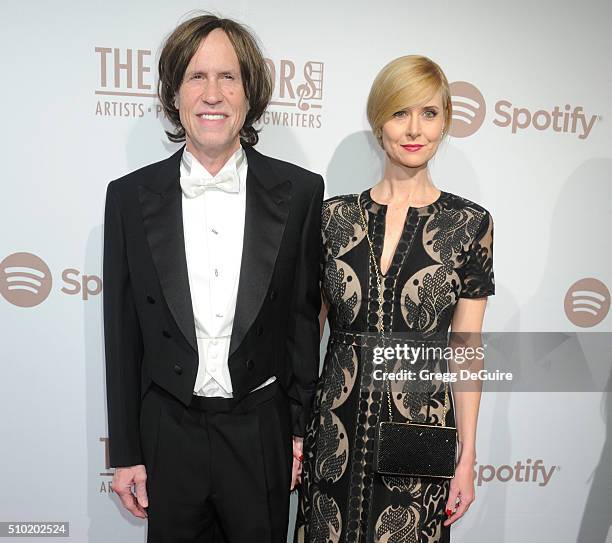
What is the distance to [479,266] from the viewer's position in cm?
156

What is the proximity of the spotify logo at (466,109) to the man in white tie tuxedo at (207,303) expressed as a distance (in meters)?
0.82

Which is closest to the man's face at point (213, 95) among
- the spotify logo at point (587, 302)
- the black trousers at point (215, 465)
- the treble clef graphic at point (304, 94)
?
the treble clef graphic at point (304, 94)

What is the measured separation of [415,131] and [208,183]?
0.57 m

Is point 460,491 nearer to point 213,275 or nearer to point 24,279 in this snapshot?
point 213,275

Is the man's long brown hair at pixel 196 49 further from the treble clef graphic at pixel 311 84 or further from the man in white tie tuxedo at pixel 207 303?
the treble clef graphic at pixel 311 84

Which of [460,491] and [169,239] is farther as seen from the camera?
[460,491]

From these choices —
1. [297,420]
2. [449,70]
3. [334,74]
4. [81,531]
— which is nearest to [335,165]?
[334,74]

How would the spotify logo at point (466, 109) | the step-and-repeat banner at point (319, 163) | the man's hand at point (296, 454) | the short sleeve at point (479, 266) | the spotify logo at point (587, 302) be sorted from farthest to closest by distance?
1. the spotify logo at point (587, 302)
2. the spotify logo at point (466, 109)
3. the step-and-repeat banner at point (319, 163)
4. the man's hand at point (296, 454)
5. the short sleeve at point (479, 266)

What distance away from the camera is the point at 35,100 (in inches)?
79.7

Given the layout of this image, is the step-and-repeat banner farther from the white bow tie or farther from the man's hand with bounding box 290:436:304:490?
the man's hand with bounding box 290:436:304:490

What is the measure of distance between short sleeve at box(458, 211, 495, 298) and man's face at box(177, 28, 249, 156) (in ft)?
2.35

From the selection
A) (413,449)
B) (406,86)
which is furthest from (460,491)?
(406,86)

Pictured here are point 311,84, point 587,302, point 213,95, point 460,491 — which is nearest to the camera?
point 213,95

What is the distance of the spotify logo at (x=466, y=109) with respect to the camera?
2131 millimetres
